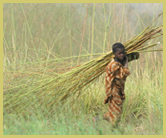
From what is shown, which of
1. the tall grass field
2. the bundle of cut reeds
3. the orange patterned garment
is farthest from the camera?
the bundle of cut reeds

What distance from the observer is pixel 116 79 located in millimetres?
2844

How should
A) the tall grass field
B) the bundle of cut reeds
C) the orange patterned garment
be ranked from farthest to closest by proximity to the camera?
the bundle of cut reeds < the orange patterned garment < the tall grass field

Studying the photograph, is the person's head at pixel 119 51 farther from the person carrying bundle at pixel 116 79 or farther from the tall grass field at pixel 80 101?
the tall grass field at pixel 80 101

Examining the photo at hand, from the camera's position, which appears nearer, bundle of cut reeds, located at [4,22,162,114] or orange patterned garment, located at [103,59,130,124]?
orange patterned garment, located at [103,59,130,124]

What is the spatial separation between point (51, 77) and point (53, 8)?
2.75 m

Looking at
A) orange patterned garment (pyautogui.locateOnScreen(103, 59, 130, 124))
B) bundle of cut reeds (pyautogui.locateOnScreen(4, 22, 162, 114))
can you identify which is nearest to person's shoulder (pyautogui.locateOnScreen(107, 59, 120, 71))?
orange patterned garment (pyautogui.locateOnScreen(103, 59, 130, 124))

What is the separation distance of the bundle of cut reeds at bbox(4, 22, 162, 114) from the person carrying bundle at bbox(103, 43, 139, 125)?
0.45ft

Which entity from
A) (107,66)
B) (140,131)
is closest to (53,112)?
(107,66)

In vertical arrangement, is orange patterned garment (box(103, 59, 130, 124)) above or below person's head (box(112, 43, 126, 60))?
below

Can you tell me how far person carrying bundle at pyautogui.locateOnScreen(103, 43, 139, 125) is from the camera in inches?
108

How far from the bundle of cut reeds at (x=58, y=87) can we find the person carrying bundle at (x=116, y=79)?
137 millimetres

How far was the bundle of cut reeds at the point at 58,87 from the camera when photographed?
2902mm

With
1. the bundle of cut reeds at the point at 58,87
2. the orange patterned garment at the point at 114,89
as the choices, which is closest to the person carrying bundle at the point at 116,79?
the orange patterned garment at the point at 114,89

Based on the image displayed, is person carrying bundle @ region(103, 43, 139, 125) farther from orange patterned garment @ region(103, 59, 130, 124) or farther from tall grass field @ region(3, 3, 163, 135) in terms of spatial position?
tall grass field @ region(3, 3, 163, 135)
